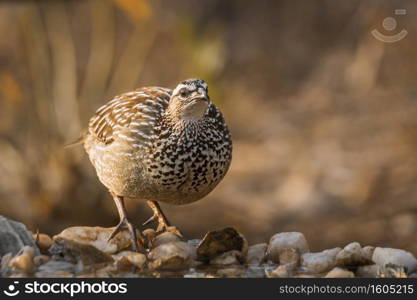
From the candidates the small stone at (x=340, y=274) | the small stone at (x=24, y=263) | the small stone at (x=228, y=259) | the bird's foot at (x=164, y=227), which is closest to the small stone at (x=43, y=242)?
the small stone at (x=24, y=263)

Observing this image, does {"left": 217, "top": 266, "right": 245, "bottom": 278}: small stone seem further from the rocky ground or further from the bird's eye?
the bird's eye

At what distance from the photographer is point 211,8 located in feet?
46.5

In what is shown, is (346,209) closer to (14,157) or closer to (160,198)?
(14,157)

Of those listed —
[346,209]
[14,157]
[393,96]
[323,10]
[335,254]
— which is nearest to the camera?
[335,254]

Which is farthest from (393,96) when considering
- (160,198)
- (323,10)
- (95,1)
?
(160,198)

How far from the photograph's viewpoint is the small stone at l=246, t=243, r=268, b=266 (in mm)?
6543

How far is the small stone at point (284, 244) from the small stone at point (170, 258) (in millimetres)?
537

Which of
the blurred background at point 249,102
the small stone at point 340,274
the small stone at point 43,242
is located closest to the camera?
the small stone at point 340,274

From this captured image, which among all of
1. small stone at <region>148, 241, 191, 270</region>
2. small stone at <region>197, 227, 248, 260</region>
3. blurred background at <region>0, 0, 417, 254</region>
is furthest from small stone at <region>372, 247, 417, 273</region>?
blurred background at <region>0, 0, 417, 254</region>

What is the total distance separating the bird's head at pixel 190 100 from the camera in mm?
6430

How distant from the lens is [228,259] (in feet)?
20.9

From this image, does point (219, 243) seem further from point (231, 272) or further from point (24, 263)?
point (24, 263)

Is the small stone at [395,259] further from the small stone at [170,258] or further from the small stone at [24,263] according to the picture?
the small stone at [24,263]

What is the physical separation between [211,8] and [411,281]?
8.73 meters
